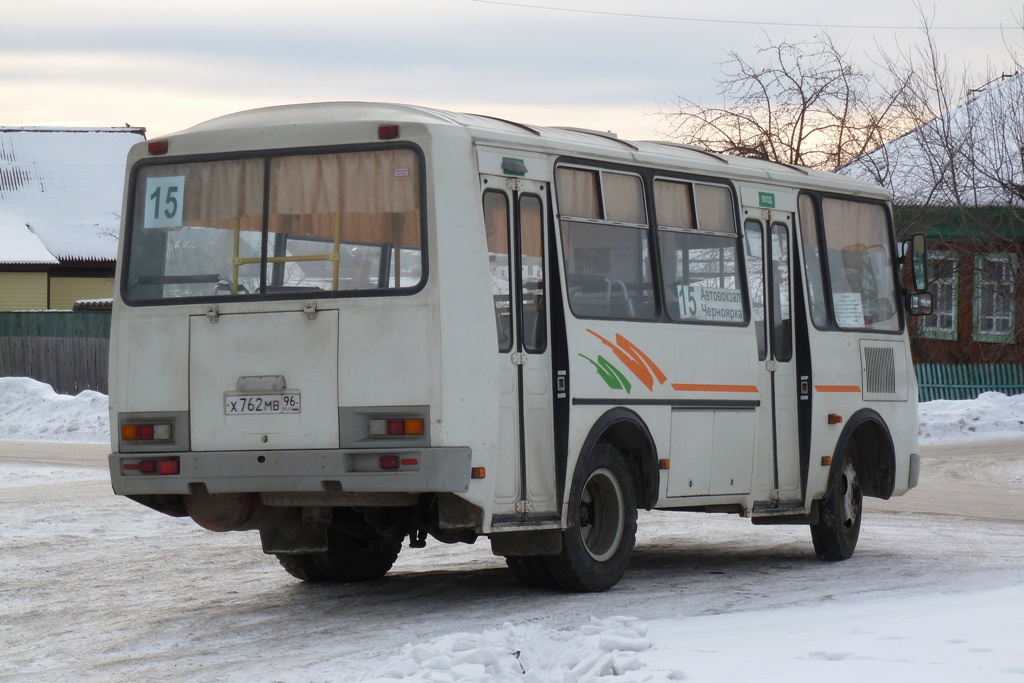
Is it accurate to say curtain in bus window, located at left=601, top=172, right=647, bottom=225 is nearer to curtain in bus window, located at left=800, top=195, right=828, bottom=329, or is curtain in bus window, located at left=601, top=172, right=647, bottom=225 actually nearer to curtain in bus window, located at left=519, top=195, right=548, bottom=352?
curtain in bus window, located at left=519, top=195, right=548, bottom=352

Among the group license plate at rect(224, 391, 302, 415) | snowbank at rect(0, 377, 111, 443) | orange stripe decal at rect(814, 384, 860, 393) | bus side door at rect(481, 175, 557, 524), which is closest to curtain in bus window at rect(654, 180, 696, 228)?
bus side door at rect(481, 175, 557, 524)

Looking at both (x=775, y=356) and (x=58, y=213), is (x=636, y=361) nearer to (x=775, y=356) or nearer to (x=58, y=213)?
(x=775, y=356)

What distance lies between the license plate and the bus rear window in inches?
23.8

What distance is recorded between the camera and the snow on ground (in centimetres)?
718

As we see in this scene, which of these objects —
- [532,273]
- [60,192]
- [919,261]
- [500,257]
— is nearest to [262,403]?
[500,257]

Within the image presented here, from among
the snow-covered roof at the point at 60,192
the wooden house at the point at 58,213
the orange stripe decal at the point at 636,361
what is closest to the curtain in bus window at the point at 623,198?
the orange stripe decal at the point at 636,361

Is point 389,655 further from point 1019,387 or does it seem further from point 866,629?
point 1019,387

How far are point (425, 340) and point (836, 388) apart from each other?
188 inches

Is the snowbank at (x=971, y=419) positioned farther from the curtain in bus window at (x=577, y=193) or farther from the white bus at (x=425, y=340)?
the curtain in bus window at (x=577, y=193)

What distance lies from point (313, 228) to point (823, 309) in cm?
A: 496

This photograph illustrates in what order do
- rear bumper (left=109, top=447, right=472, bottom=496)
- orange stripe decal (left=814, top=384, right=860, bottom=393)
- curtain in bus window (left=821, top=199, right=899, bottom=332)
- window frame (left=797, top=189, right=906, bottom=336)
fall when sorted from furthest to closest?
curtain in bus window (left=821, top=199, right=899, bottom=332)
window frame (left=797, top=189, right=906, bottom=336)
orange stripe decal (left=814, top=384, right=860, bottom=393)
rear bumper (left=109, top=447, right=472, bottom=496)

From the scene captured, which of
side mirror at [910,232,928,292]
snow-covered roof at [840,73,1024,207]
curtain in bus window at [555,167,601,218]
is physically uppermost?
snow-covered roof at [840,73,1024,207]

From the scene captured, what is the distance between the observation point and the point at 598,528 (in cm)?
1055

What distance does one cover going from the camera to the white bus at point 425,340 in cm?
910
